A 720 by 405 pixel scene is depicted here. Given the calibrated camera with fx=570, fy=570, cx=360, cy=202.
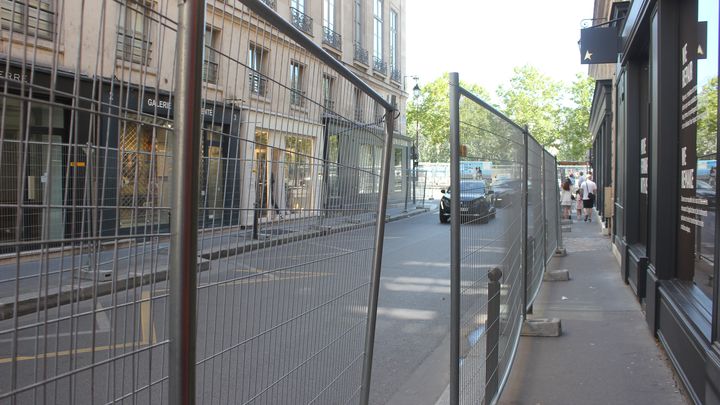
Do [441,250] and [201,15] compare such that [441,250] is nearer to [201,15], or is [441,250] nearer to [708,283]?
[708,283]

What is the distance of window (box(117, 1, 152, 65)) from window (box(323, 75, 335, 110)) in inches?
38.4

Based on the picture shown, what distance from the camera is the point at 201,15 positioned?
1.32 metres

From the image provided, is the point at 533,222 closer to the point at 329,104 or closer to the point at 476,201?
the point at 476,201

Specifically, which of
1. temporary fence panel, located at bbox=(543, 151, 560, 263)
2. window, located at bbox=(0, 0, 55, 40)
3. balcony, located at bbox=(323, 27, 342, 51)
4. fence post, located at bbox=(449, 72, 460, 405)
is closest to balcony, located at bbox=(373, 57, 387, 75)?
balcony, located at bbox=(323, 27, 342, 51)

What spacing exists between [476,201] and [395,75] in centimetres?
3274

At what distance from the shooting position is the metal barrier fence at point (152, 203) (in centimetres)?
110

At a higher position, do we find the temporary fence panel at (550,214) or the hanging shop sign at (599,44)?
the hanging shop sign at (599,44)

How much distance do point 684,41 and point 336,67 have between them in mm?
4269

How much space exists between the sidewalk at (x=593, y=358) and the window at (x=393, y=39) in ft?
92.5

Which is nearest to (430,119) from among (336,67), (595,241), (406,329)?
(595,241)

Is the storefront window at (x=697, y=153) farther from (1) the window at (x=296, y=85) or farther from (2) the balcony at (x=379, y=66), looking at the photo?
(2) the balcony at (x=379, y=66)

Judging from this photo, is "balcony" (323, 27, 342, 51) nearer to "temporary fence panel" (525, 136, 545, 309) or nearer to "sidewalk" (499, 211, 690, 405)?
"temporary fence panel" (525, 136, 545, 309)

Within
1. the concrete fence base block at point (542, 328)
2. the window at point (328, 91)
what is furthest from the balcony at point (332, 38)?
the window at point (328, 91)

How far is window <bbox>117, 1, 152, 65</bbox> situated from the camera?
126cm
